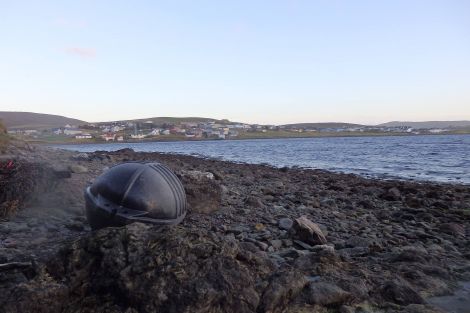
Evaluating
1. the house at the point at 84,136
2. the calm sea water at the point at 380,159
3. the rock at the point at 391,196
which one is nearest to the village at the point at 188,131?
the house at the point at 84,136

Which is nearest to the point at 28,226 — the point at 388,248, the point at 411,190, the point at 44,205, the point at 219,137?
the point at 44,205

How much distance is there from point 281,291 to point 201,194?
15.2 ft

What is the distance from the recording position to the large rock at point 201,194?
313 inches

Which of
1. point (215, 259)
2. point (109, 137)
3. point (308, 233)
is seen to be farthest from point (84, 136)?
point (215, 259)

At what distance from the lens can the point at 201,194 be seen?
8.23 meters

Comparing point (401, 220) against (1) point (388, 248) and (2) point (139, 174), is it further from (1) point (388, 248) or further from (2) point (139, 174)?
(2) point (139, 174)

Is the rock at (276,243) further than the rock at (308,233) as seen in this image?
No

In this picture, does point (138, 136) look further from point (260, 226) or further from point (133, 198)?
point (133, 198)

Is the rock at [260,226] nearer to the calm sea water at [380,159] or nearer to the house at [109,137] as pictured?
the calm sea water at [380,159]

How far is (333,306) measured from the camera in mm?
3949

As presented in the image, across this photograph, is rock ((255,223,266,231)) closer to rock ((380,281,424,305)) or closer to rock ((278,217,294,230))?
rock ((278,217,294,230))

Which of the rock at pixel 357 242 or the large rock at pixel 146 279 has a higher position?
the large rock at pixel 146 279

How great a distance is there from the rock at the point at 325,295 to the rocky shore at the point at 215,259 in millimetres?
11

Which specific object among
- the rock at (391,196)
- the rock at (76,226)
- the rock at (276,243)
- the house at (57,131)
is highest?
the rock at (76,226)
